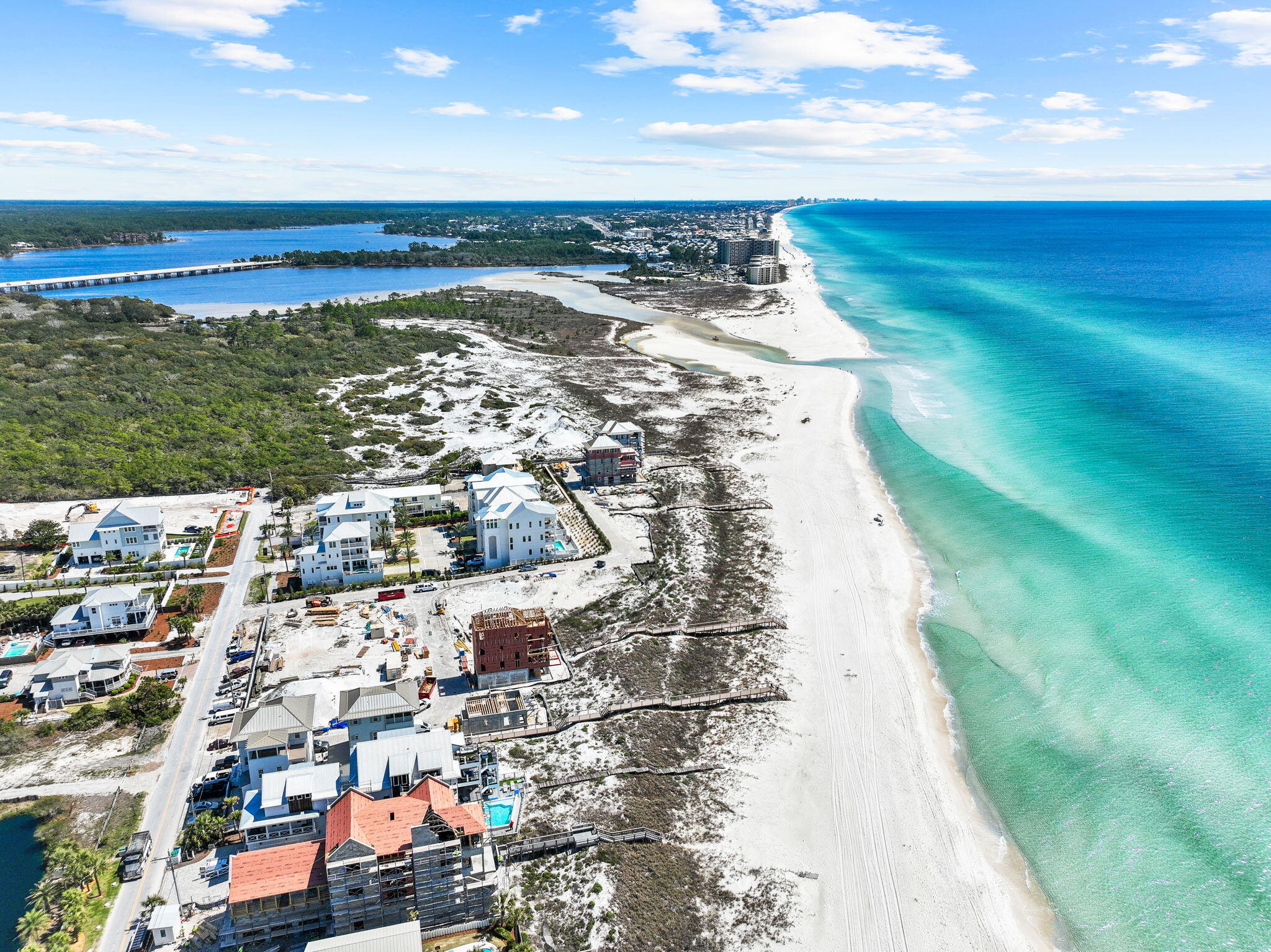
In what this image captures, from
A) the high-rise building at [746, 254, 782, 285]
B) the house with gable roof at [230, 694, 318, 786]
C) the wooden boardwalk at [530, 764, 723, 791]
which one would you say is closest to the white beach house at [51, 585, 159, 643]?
the house with gable roof at [230, 694, 318, 786]

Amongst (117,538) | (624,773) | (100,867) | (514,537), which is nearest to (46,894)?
(100,867)

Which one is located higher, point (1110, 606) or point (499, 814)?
point (1110, 606)

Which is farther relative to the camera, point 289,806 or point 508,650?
point 508,650

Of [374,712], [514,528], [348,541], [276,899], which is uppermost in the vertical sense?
[348,541]

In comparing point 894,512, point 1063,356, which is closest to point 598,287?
point 1063,356

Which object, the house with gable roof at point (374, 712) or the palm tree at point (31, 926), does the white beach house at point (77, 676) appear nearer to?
the palm tree at point (31, 926)

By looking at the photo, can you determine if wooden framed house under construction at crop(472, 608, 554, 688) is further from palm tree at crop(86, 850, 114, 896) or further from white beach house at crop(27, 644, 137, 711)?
white beach house at crop(27, 644, 137, 711)

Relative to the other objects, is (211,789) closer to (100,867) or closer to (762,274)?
(100,867)
